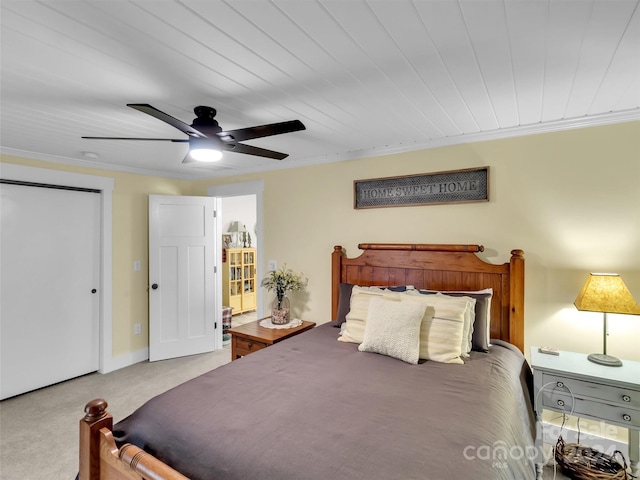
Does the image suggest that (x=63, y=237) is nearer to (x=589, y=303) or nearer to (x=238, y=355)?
→ (x=238, y=355)

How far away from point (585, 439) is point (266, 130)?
292 cm

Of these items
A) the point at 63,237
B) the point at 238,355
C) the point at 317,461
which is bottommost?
the point at 238,355

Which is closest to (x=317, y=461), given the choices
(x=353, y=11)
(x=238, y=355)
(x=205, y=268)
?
(x=353, y=11)

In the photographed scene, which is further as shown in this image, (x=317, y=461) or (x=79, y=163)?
(x=79, y=163)

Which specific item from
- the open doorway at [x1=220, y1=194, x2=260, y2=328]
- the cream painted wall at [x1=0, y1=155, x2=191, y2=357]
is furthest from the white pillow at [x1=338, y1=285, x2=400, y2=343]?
the open doorway at [x1=220, y1=194, x2=260, y2=328]

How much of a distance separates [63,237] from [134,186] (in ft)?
3.00

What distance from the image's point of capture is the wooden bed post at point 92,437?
135 cm

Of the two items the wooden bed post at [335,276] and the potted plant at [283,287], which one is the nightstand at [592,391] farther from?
the potted plant at [283,287]

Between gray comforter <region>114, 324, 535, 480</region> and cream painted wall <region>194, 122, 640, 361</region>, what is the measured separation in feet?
2.54

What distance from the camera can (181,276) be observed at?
4.10 m

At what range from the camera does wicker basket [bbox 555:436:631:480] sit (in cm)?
190

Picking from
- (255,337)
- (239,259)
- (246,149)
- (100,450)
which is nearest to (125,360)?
(255,337)

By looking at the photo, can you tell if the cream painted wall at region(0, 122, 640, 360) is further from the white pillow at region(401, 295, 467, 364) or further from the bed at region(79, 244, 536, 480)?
the white pillow at region(401, 295, 467, 364)

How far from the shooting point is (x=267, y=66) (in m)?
1.59
